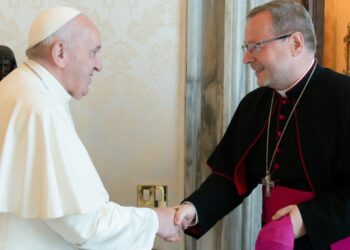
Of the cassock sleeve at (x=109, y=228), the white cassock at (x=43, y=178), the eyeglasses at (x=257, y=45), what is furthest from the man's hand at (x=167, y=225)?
the eyeglasses at (x=257, y=45)

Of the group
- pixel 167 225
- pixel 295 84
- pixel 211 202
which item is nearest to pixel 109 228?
pixel 167 225

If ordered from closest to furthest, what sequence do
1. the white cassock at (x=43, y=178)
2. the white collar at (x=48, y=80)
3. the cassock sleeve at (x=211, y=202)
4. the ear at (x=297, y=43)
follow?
1. the white cassock at (x=43, y=178)
2. the white collar at (x=48, y=80)
3. the ear at (x=297, y=43)
4. the cassock sleeve at (x=211, y=202)

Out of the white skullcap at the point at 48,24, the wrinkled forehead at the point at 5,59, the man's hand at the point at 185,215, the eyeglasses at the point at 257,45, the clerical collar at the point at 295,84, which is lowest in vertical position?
the man's hand at the point at 185,215

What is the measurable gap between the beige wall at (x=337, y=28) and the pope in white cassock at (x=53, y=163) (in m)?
1.80

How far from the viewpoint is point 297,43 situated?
1.61m

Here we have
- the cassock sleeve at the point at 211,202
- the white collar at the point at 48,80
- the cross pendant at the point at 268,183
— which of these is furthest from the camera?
the cassock sleeve at the point at 211,202

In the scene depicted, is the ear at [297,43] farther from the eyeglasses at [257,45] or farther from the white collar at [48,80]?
the white collar at [48,80]

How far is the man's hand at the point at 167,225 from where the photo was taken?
1666 mm

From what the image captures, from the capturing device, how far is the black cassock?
1508mm

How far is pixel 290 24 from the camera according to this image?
1611 millimetres

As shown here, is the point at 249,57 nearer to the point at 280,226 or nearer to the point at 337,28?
the point at 280,226

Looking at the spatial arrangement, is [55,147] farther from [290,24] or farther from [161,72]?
[161,72]

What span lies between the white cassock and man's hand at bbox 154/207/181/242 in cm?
26

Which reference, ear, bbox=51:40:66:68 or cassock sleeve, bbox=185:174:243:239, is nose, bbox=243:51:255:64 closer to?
cassock sleeve, bbox=185:174:243:239
